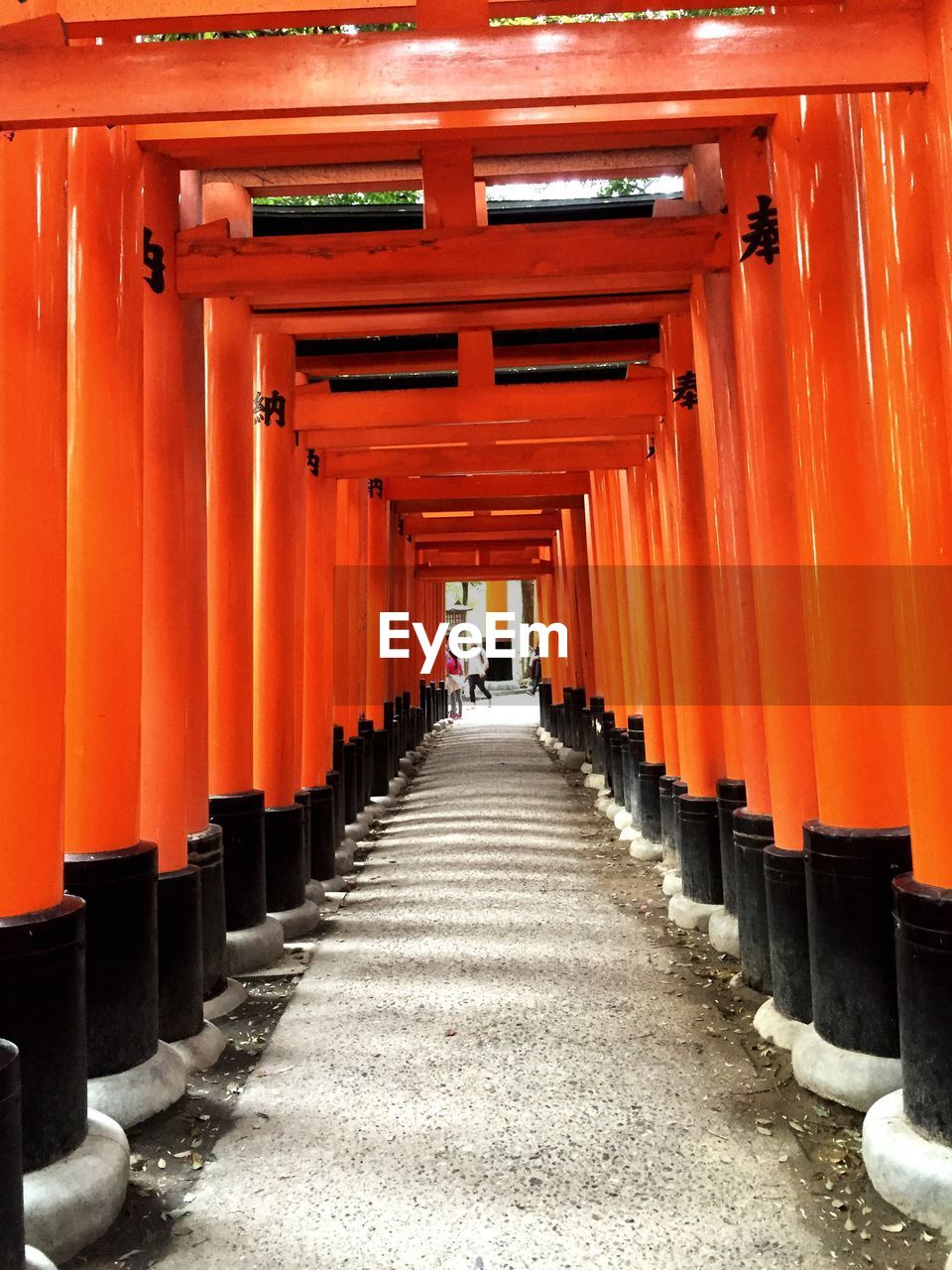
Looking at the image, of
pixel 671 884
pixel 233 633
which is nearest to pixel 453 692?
pixel 671 884

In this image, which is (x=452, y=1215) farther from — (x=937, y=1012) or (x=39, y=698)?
(x=39, y=698)

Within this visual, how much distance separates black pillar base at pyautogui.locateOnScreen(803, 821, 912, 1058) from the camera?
3.07 m

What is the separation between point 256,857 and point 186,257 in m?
2.84

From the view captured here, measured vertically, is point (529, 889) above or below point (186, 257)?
below

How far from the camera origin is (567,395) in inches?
269

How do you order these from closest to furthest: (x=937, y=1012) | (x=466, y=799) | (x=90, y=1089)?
(x=937, y=1012) → (x=90, y=1089) → (x=466, y=799)

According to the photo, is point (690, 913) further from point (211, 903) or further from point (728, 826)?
point (211, 903)

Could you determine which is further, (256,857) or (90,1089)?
(256,857)

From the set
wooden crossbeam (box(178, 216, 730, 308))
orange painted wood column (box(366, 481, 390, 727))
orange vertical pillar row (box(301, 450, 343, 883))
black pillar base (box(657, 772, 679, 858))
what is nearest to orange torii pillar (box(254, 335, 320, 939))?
orange vertical pillar row (box(301, 450, 343, 883))

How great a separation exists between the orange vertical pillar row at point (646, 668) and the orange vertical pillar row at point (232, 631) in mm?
3337

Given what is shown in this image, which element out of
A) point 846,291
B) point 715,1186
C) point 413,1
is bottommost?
point 715,1186

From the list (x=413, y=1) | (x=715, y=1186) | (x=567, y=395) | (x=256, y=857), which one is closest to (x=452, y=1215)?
(x=715, y=1186)

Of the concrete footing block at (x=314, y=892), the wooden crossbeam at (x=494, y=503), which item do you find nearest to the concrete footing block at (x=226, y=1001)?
the concrete footing block at (x=314, y=892)

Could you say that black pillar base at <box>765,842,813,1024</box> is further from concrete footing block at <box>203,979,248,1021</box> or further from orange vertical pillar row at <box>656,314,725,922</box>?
concrete footing block at <box>203,979,248,1021</box>
